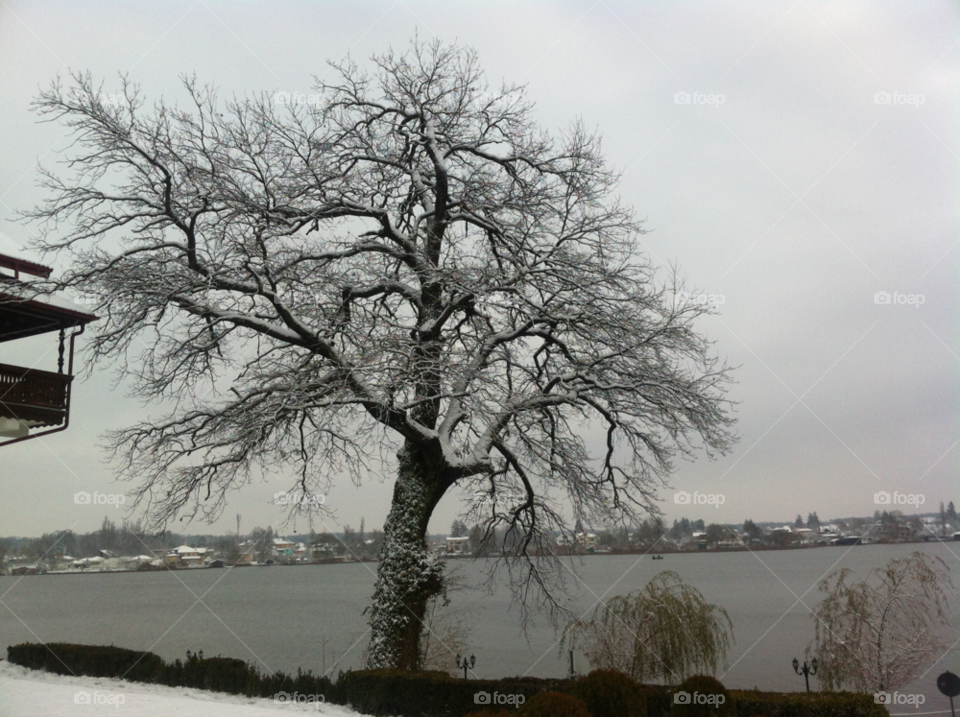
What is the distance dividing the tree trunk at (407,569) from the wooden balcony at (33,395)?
17.1 ft

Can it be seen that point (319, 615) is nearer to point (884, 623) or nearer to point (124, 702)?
point (884, 623)

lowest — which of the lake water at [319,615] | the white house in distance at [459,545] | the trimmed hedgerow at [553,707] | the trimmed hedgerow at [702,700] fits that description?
the lake water at [319,615]

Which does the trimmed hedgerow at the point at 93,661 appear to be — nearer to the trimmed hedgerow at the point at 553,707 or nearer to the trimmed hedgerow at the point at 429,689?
the trimmed hedgerow at the point at 429,689

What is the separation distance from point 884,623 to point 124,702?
15.0 m

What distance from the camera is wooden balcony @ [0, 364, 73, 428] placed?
9.99 meters

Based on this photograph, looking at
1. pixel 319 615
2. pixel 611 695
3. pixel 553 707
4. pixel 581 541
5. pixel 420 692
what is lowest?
pixel 319 615

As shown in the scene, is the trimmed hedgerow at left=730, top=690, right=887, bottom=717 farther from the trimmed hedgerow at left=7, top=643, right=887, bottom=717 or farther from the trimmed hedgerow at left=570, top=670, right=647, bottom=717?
the trimmed hedgerow at left=570, top=670, right=647, bottom=717

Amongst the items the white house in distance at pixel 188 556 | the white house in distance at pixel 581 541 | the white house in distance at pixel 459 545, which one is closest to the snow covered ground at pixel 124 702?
the white house in distance at pixel 459 545

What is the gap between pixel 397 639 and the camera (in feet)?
39.2

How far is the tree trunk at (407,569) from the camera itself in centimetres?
1198

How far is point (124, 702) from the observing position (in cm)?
1027

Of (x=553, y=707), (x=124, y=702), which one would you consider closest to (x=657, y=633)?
Answer: (x=553, y=707)

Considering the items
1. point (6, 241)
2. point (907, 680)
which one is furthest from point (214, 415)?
point (907, 680)

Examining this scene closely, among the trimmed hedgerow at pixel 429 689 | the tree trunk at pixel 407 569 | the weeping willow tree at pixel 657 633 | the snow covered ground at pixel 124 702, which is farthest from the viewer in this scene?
the weeping willow tree at pixel 657 633
